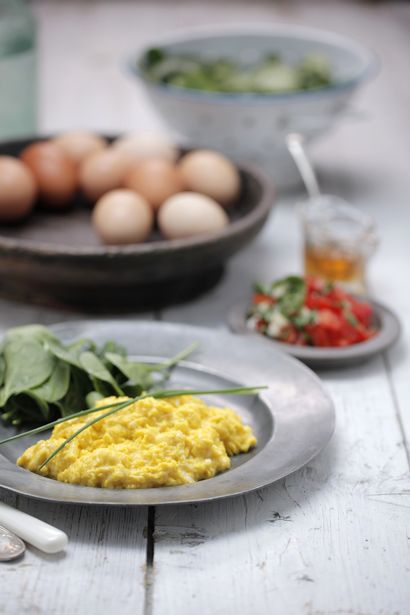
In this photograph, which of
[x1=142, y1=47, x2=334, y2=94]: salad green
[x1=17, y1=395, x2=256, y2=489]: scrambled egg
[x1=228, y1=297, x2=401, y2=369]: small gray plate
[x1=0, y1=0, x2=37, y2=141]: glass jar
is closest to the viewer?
[x1=17, y1=395, x2=256, y2=489]: scrambled egg

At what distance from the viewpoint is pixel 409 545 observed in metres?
1.26

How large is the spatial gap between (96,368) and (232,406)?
0.73 ft

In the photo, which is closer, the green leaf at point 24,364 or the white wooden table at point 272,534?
the white wooden table at point 272,534

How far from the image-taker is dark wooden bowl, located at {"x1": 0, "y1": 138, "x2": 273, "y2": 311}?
181 cm

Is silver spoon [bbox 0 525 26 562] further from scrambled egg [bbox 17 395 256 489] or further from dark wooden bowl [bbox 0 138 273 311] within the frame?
dark wooden bowl [bbox 0 138 273 311]

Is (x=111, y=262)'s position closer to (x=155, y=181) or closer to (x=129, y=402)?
(x=155, y=181)

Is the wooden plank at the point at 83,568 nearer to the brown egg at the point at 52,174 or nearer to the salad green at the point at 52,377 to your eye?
the salad green at the point at 52,377

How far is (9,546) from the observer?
1.19 m

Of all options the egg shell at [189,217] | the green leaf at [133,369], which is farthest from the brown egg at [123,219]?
the green leaf at [133,369]

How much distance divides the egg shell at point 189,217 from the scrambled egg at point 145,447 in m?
0.66

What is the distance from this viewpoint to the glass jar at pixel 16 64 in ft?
8.18

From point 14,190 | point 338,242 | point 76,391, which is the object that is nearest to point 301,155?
point 338,242

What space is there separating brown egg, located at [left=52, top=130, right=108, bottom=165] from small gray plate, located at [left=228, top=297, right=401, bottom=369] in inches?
26.4

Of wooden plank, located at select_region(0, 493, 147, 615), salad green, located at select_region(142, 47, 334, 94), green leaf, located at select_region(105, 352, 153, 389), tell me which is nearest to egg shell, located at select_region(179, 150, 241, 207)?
salad green, located at select_region(142, 47, 334, 94)
